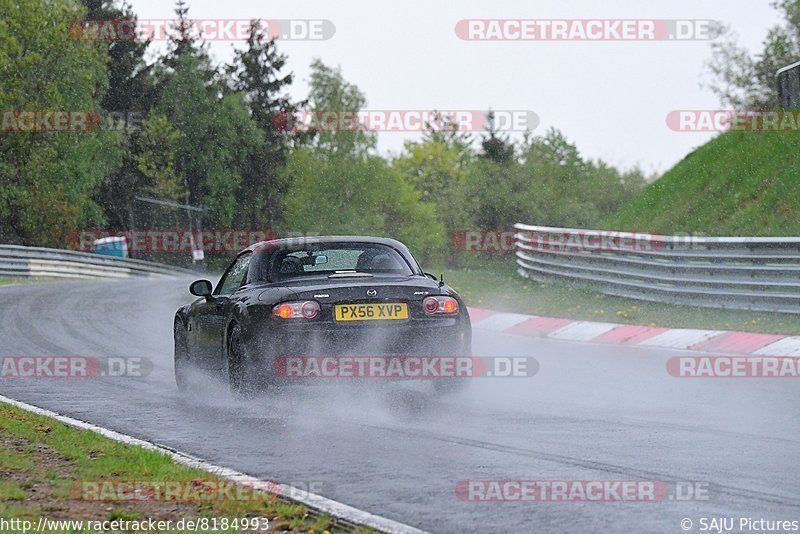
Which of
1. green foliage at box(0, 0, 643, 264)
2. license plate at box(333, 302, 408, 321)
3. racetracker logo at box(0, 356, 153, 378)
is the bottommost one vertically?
racetracker logo at box(0, 356, 153, 378)

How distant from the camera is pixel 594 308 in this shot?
62.6 feet

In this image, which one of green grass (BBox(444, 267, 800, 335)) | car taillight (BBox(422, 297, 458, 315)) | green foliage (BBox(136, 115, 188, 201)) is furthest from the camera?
green foliage (BBox(136, 115, 188, 201))

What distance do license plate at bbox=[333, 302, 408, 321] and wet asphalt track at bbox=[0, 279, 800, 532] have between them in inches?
23.3

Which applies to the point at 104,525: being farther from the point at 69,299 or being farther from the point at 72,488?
the point at 69,299

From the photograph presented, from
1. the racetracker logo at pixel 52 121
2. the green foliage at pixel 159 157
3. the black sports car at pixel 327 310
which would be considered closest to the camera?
the black sports car at pixel 327 310

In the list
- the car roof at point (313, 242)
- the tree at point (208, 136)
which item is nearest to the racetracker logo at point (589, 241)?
the car roof at point (313, 242)

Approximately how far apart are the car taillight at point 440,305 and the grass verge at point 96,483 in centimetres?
277

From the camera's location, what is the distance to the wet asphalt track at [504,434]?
5.96m

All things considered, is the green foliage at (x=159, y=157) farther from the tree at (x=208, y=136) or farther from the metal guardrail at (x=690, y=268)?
the metal guardrail at (x=690, y=268)

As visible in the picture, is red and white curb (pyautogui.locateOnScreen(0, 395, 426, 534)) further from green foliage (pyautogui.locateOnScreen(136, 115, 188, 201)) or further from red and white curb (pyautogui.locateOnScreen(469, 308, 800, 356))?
green foliage (pyautogui.locateOnScreen(136, 115, 188, 201))

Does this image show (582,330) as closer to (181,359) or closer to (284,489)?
(181,359)

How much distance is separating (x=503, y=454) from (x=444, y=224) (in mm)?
112261

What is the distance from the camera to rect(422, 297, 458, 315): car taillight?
394 inches

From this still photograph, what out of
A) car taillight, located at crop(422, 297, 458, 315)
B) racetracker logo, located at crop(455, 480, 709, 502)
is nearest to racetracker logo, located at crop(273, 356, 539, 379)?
car taillight, located at crop(422, 297, 458, 315)
